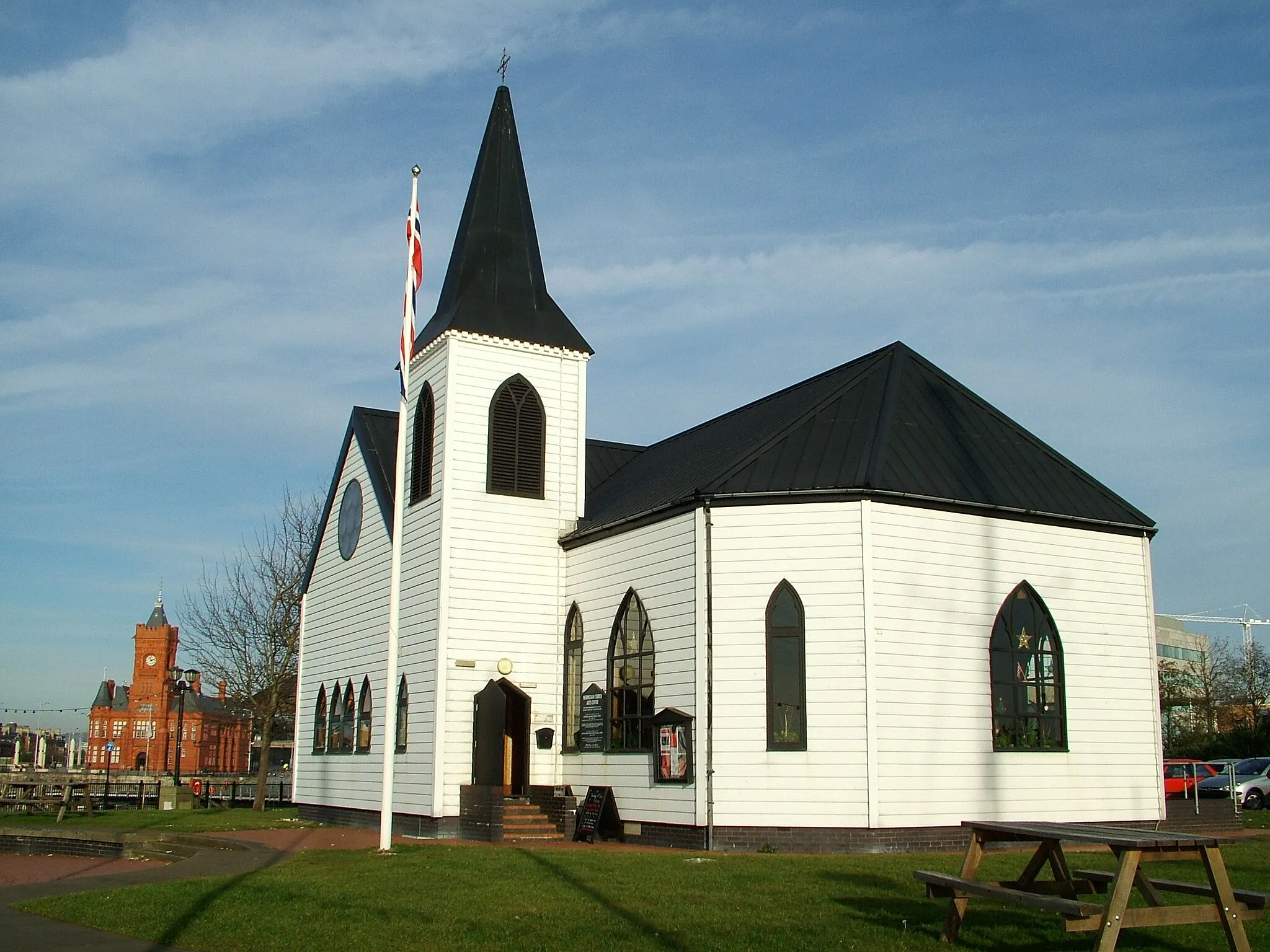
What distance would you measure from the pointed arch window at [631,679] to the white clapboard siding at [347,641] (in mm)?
5163

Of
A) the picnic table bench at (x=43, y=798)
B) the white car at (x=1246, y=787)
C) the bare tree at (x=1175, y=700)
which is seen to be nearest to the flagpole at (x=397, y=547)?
the picnic table bench at (x=43, y=798)

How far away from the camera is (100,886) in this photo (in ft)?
52.9

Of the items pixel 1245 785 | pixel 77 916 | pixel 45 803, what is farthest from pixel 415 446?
pixel 1245 785

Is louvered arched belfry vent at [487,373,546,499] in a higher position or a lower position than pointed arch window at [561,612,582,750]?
higher

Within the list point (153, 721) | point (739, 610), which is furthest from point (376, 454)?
point (153, 721)

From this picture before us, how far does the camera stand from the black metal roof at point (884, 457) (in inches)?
843

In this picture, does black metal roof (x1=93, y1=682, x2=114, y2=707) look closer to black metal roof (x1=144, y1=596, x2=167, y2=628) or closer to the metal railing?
black metal roof (x1=144, y1=596, x2=167, y2=628)

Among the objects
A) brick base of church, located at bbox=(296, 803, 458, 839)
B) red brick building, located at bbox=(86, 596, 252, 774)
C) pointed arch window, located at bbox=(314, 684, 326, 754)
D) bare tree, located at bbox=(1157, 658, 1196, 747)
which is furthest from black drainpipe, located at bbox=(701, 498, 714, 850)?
red brick building, located at bbox=(86, 596, 252, 774)

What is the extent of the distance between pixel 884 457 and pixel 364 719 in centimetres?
1452

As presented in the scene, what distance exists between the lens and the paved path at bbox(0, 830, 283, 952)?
442 inches

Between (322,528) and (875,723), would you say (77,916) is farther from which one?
(322,528)

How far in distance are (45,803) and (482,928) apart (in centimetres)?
3147

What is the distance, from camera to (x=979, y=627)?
70.5 ft

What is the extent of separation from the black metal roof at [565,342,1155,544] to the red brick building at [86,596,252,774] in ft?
377
